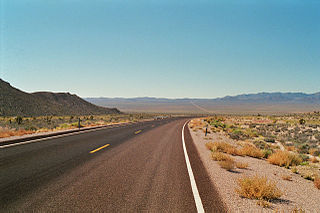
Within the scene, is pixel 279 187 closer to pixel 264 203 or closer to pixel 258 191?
pixel 258 191

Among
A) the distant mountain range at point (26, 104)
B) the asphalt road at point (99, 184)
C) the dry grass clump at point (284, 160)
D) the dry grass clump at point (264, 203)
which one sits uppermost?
the distant mountain range at point (26, 104)

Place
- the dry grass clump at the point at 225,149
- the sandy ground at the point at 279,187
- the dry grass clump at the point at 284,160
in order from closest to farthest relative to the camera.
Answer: the sandy ground at the point at 279,187 → the dry grass clump at the point at 284,160 → the dry grass clump at the point at 225,149

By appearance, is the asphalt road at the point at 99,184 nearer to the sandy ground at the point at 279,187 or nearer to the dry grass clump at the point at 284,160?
the sandy ground at the point at 279,187

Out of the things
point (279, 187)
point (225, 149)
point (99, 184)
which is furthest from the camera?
point (225, 149)

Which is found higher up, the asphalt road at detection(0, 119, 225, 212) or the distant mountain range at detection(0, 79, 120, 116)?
the distant mountain range at detection(0, 79, 120, 116)

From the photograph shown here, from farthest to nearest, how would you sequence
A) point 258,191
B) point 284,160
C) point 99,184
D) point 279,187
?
point 284,160, point 279,187, point 99,184, point 258,191

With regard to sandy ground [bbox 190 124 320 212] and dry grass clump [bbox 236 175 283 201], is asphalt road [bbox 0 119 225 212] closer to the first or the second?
sandy ground [bbox 190 124 320 212]

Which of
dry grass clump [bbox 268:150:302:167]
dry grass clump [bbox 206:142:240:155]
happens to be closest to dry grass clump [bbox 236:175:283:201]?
dry grass clump [bbox 268:150:302:167]

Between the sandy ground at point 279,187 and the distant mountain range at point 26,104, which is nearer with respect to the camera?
the sandy ground at point 279,187

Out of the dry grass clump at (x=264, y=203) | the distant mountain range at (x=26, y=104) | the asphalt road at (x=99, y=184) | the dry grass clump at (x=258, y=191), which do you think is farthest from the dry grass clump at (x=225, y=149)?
the distant mountain range at (x=26, y=104)

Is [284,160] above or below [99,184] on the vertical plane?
below

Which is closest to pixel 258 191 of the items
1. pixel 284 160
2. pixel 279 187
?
pixel 279 187

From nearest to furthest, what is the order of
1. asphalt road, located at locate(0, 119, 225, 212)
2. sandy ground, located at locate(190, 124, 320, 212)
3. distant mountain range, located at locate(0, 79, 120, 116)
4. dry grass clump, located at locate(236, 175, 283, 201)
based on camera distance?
asphalt road, located at locate(0, 119, 225, 212) → sandy ground, located at locate(190, 124, 320, 212) → dry grass clump, located at locate(236, 175, 283, 201) → distant mountain range, located at locate(0, 79, 120, 116)

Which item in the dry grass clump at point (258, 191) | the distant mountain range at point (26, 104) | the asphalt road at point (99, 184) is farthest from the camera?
the distant mountain range at point (26, 104)
